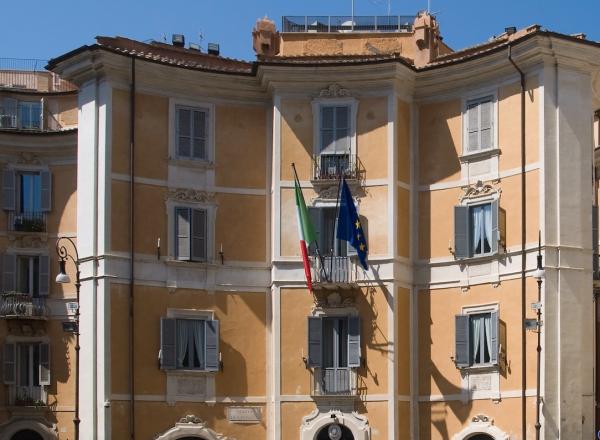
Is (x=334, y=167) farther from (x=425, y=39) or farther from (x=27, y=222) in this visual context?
(x=27, y=222)

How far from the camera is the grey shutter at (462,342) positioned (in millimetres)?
44156

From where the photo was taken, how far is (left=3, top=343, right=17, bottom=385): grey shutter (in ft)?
180

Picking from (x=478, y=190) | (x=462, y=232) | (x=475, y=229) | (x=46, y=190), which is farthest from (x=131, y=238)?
(x=46, y=190)

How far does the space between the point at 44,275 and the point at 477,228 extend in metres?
20.1

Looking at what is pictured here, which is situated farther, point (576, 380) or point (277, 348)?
point (277, 348)

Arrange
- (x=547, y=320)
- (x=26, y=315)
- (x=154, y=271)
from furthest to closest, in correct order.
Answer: (x=26, y=315)
(x=154, y=271)
(x=547, y=320)

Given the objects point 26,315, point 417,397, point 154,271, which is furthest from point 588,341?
point 26,315

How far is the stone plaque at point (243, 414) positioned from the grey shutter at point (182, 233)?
5432 millimetres

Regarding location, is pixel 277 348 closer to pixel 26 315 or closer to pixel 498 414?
pixel 498 414

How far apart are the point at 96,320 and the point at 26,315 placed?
38.4 ft

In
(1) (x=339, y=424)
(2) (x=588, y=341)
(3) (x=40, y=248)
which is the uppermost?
(3) (x=40, y=248)

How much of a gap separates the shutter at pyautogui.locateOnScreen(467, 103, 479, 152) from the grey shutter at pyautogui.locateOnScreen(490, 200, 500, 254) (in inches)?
90.7

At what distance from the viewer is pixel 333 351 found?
45.6 metres

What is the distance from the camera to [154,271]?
45.3m
